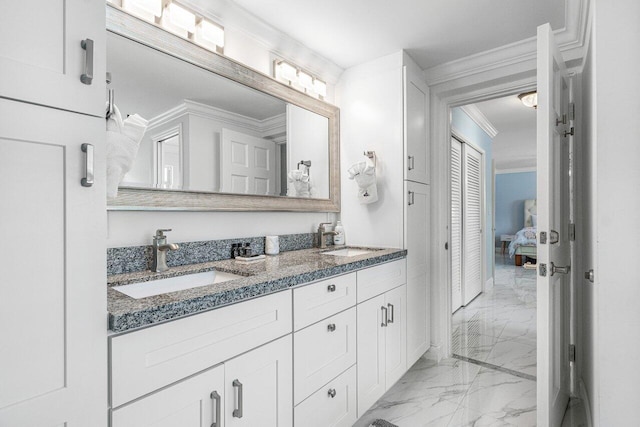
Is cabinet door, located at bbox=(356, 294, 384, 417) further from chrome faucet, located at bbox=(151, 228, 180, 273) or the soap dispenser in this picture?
chrome faucet, located at bbox=(151, 228, 180, 273)

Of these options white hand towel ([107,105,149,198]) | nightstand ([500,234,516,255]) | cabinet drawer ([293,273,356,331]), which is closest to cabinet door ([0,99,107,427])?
white hand towel ([107,105,149,198])

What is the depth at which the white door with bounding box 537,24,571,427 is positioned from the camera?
152 cm

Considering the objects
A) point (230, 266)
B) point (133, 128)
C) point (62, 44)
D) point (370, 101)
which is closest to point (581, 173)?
point (370, 101)

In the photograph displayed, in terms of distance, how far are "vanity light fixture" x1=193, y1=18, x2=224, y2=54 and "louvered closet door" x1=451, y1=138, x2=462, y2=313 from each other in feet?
9.68

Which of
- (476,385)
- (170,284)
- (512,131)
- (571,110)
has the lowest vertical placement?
(476,385)

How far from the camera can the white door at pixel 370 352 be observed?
5.94ft

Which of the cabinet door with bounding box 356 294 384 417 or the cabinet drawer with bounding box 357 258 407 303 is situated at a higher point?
the cabinet drawer with bounding box 357 258 407 303

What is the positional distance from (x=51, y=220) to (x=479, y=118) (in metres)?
4.92

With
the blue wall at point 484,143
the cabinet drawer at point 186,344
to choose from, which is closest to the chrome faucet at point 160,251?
the cabinet drawer at point 186,344

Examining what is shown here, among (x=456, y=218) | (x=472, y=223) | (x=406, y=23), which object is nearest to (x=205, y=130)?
(x=406, y=23)

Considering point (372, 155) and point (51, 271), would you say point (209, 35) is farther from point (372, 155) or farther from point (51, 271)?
point (51, 271)

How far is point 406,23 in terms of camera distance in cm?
205

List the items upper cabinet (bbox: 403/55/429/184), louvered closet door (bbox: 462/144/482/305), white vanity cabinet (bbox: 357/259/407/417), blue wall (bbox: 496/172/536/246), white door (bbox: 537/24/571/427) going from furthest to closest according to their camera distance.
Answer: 1. blue wall (bbox: 496/172/536/246)
2. louvered closet door (bbox: 462/144/482/305)
3. upper cabinet (bbox: 403/55/429/184)
4. white vanity cabinet (bbox: 357/259/407/417)
5. white door (bbox: 537/24/571/427)

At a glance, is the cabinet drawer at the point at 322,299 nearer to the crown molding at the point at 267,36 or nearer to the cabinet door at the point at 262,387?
the cabinet door at the point at 262,387
